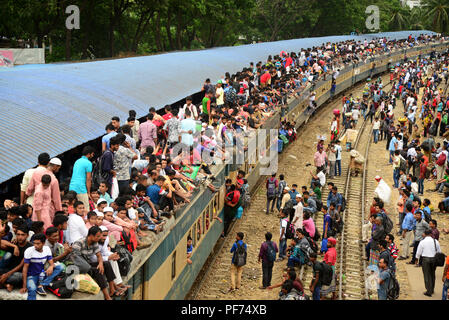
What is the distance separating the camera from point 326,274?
13.0m

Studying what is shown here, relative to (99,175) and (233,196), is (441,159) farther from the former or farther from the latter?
(99,175)

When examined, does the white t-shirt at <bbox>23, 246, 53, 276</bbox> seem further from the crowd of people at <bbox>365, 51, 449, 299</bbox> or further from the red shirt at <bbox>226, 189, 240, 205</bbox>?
the red shirt at <bbox>226, 189, 240, 205</bbox>

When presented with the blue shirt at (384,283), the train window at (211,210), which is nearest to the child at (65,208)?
the train window at (211,210)


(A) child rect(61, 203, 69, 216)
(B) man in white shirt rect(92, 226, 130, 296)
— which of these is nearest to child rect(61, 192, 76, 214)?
(A) child rect(61, 203, 69, 216)

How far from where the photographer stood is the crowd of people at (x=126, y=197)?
311 inches

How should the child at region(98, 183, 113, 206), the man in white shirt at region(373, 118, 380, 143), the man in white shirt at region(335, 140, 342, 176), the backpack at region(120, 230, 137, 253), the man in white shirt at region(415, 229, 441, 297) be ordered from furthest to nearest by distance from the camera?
the man in white shirt at region(373, 118, 380, 143)
the man in white shirt at region(335, 140, 342, 176)
the man in white shirt at region(415, 229, 441, 297)
the child at region(98, 183, 113, 206)
the backpack at region(120, 230, 137, 253)

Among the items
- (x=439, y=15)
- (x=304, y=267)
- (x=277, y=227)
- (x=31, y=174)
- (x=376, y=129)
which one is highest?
(x=439, y=15)

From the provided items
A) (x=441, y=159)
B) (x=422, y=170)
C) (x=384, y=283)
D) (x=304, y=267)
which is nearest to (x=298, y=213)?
(x=304, y=267)

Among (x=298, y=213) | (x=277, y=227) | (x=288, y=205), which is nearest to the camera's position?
(x=298, y=213)

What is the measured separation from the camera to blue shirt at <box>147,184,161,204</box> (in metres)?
11.4

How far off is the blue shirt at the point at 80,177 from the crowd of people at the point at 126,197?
2cm

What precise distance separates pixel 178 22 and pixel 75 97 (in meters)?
36.0

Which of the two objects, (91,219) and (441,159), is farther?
(441,159)

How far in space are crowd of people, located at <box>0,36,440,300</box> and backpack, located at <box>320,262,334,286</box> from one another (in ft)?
0.50
